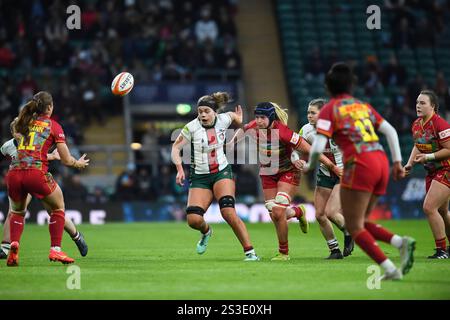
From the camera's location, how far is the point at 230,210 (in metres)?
12.7

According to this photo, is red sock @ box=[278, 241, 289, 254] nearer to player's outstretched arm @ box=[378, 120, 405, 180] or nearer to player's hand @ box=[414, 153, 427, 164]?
player's hand @ box=[414, 153, 427, 164]

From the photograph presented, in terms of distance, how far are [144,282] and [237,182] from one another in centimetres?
1655

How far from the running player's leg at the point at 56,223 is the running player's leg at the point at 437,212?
202 inches

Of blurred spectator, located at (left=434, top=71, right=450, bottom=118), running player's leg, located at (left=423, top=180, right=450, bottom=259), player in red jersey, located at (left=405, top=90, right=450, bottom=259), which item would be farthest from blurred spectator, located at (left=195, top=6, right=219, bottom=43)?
running player's leg, located at (left=423, top=180, right=450, bottom=259)

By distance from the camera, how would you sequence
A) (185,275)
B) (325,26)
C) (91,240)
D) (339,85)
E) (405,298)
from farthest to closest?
1. (325,26)
2. (91,240)
3. (185,275)
4. (339,85)
5. (405,298)

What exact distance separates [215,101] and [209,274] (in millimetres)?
3007

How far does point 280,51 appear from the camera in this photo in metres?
34.3

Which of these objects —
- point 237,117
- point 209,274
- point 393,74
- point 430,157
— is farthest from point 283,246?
point 393,74

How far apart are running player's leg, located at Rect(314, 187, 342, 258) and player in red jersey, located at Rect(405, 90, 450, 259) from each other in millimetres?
1266

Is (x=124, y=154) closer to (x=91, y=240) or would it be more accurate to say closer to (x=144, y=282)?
(x=91, y=240)

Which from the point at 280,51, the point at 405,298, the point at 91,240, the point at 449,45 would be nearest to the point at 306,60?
the point at 280,51

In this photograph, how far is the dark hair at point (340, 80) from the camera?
1013cm

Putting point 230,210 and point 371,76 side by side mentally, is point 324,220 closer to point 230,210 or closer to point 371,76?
point 230,210

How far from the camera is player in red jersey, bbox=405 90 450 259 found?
13391 mm
